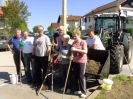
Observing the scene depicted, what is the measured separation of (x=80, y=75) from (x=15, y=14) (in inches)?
741

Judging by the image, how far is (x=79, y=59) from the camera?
521 cm

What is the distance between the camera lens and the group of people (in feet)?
17.1

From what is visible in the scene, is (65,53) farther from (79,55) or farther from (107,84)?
(107,84)

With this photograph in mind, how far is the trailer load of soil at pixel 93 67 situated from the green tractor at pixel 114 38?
Answer: 50.5 inches

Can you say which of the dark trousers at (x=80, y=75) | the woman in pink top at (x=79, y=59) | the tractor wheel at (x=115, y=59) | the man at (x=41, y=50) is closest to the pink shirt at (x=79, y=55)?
the woman in pink top at (x=79, y=59)

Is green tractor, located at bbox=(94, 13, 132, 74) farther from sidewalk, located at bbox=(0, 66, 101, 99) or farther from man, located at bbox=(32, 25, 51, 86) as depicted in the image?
man, located at bbox=(32, 25, 51, 86)

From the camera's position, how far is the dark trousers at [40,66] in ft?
20.2

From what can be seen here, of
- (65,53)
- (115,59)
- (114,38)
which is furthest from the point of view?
(114,38)

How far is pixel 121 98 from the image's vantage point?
202 inches

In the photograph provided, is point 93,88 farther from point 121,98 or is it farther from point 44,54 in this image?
point 44,54

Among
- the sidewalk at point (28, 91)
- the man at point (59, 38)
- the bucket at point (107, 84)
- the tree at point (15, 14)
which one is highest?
the tree at point (15, 14)

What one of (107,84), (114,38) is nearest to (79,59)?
(107,84)

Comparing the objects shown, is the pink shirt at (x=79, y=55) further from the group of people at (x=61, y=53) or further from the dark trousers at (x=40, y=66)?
the dark trousers at (x=40, y=66)

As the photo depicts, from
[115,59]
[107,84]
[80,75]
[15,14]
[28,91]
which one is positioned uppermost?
[15,14]
